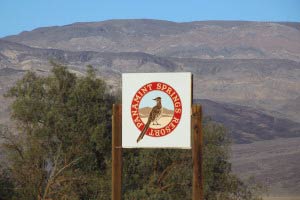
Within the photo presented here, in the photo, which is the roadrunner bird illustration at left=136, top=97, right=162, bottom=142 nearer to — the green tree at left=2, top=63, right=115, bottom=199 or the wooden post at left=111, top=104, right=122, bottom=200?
the wooden post at left=111, top=104, right=122, bottom=200

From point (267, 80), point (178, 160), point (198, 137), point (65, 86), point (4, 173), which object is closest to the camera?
point (198, 137)

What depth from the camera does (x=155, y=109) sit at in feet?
35.2

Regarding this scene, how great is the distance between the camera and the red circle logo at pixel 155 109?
35.6 ft

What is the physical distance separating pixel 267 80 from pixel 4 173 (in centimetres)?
12099

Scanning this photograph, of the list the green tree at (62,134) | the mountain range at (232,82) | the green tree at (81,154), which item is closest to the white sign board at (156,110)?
the green tree at (81,154)

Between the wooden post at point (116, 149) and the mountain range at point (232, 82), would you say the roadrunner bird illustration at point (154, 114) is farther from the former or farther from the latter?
the mountain range at point (232, 82)

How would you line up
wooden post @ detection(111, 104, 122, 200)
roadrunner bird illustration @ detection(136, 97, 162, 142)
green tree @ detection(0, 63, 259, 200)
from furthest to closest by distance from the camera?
1. green tree @ detection(0, 63, 259, 200)
2. wooden post @ detection(111, 104, 122, 200)
3. roadrunner bird illustration @ detection(136, 97, 162, 142)

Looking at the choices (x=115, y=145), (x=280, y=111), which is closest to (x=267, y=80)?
(x=280, y=111)

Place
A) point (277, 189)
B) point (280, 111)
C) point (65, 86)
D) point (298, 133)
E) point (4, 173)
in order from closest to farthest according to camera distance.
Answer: point (4, 173) < point (65, 86) < point (277, 189) < point (298, 133) < point (280, 111)

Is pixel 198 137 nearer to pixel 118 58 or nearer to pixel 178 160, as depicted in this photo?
pixel 178 160

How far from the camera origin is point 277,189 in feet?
211

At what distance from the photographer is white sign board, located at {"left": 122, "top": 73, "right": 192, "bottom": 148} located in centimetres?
1082

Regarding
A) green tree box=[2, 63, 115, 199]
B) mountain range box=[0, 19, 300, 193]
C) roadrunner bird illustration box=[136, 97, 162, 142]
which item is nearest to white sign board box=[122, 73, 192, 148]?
roadrunner bird illustration box=[136, 97, 162, 142]

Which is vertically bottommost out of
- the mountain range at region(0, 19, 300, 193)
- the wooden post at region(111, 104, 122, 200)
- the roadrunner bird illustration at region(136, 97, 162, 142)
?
the wooden post at region(111, 104, 122, 200)
